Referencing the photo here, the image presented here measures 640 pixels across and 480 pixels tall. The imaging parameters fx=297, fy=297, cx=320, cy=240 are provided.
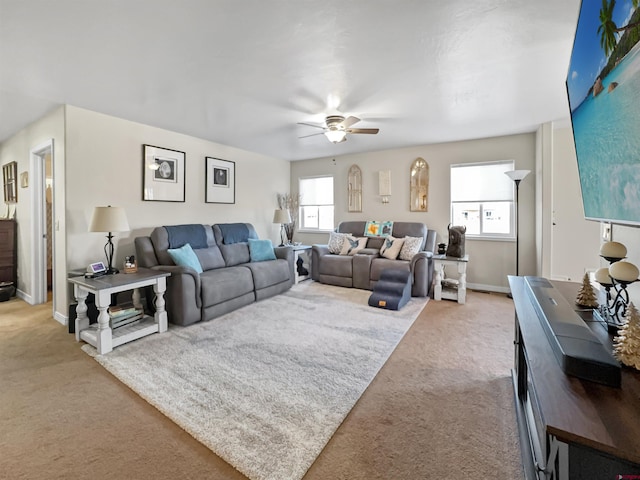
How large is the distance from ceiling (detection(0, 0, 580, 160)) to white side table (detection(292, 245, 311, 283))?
2.29 m

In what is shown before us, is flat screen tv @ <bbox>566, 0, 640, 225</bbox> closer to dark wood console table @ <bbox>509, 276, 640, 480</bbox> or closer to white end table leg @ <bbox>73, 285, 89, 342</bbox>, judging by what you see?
dark wood console table @ <bbox>509, 276, 640, 480</bbox>

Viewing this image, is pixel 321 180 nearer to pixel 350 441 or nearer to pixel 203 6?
pixel 203 6

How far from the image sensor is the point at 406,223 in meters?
5.09

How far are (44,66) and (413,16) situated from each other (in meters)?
2.80

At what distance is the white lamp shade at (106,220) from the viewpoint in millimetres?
2961

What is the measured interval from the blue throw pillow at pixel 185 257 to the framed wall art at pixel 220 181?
4.27 feet

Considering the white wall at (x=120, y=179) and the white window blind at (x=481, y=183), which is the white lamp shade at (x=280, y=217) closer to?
the white wall at (x=120, y=179)

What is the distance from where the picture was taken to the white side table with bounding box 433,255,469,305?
4.07m

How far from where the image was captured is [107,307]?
2658 mm

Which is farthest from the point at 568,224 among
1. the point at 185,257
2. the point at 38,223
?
the point at 38,223

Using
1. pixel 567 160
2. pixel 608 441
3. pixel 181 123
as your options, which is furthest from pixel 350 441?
pixel 567 160

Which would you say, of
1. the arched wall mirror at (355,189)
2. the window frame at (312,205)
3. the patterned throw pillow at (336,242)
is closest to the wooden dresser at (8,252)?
the window frame at (312,205)

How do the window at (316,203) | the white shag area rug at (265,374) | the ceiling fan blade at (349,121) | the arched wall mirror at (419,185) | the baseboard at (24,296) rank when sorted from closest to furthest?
the white shag area rug at (265,374)
the ceiling fan blade at (349,121)
the baseboard at (24,296)
the arched wall mirror at (419,185)
the window at (316,203)

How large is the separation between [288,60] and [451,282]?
3.76m
